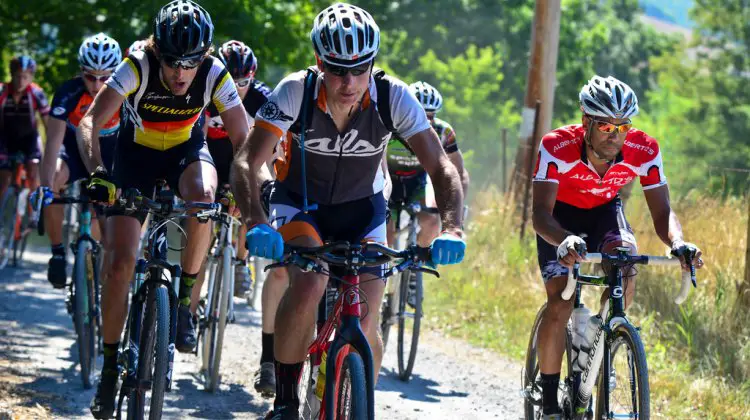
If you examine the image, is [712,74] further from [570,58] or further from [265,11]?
[265,11]

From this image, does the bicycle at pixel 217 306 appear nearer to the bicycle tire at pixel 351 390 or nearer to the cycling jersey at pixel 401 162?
the cycling jersey at pixel 401 162

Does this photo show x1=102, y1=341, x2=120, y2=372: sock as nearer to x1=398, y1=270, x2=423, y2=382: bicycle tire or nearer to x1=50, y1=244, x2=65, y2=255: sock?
x1=50, y1=244, x2=65, y2=255: sock

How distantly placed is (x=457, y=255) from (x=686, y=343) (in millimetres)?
5124

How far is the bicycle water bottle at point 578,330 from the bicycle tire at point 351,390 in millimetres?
1811

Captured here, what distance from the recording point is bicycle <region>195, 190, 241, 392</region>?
7.95 meters

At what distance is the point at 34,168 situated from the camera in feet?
43.9

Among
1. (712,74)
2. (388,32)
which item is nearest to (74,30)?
(388,32)

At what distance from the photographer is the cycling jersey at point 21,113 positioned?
13.6 m

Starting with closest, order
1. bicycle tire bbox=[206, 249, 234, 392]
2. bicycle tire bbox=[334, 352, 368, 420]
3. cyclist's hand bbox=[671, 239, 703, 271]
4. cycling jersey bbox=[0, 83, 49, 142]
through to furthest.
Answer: bicycle tire bbox=[334, 352, 368, 420] → cyclist's hand bbox=[671, 239, 703, 271] → bicycle tire bbox=[206, 249, 234, 392] → cycling jersey bbox=[0, 83, 49, 142]

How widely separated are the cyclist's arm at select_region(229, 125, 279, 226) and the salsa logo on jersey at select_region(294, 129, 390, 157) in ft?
0.88

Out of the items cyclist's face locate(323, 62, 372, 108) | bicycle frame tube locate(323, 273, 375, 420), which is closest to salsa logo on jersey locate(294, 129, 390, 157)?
cyclist's face locate(323, 62, 372, 108)

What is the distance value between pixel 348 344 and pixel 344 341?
21 millimetres

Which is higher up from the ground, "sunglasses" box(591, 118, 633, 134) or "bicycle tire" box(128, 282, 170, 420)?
"sunglasses" box(591, 118, 633, 134)

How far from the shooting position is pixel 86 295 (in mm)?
8148
